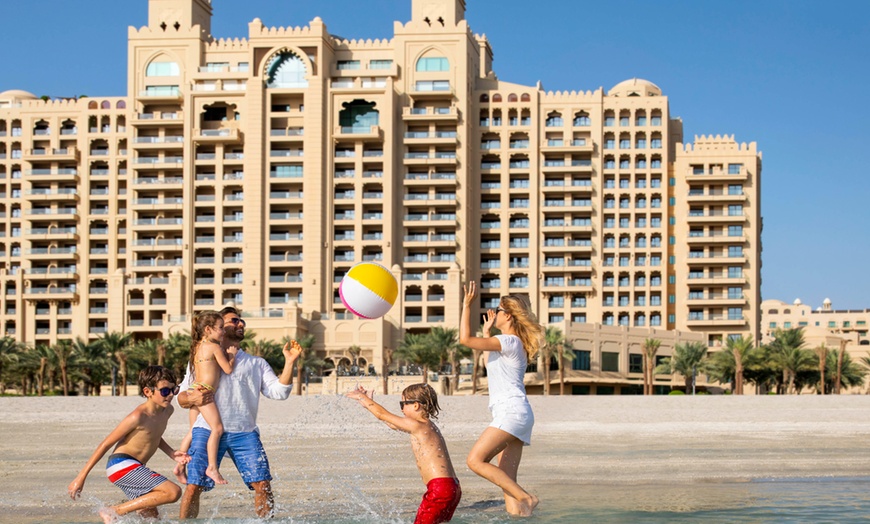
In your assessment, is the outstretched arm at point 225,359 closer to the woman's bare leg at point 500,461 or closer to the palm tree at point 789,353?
the woman's bare leg at point 500,461

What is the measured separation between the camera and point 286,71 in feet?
298

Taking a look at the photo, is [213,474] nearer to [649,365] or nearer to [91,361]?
[91,361]

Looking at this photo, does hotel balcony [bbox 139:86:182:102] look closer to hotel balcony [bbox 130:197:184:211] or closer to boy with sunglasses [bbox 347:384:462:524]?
hotel balcony [bbox 130:197:184:211]

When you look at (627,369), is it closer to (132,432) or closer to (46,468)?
(46,468)

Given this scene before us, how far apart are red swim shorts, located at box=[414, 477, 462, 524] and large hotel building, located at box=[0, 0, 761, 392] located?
76.2 m

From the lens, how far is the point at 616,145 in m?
93.5

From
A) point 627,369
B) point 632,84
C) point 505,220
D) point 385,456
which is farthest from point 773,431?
point 632,84

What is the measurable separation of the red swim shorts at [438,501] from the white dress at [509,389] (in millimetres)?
988

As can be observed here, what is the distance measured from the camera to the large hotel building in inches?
3506

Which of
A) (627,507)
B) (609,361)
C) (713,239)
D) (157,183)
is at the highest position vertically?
(157,183)

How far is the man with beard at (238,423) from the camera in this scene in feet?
33.6

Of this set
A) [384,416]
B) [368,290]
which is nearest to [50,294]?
[368,290]

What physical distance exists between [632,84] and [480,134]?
15041 mm

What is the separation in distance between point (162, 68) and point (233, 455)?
87.3 m
